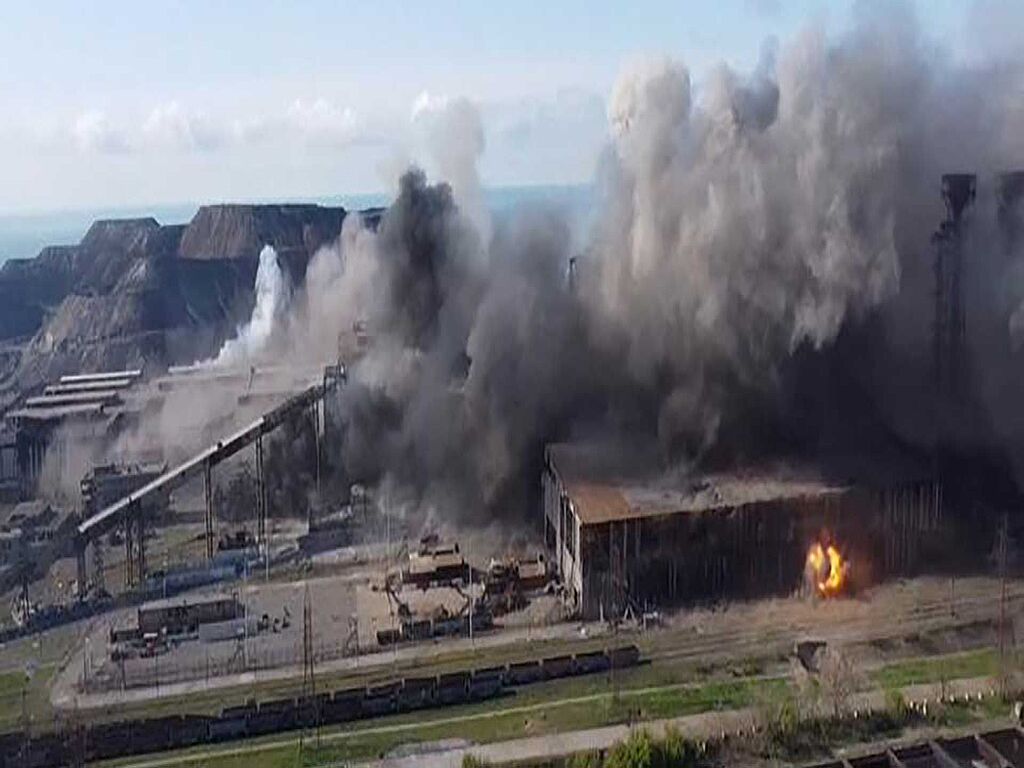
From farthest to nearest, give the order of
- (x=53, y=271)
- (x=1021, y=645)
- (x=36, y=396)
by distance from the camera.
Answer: (x=53, y=271) < (x=36, y=396) < (x=1021, y=645)

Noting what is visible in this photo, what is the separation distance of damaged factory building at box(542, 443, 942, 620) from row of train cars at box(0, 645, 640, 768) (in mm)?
4930

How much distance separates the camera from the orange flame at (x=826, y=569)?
3775cm

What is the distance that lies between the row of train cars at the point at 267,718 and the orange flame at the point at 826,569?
9.05m

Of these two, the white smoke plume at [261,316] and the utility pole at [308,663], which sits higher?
the white smoke plume at [261,316]

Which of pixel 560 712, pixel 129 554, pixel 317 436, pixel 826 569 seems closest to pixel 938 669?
pixel 826 569

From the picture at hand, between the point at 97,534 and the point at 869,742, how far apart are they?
2634cm

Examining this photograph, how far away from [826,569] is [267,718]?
Result: 1723cm

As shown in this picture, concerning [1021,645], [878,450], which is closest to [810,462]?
[878,450]

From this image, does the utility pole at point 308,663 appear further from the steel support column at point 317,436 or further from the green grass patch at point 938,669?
the green grass patch at point 938,669

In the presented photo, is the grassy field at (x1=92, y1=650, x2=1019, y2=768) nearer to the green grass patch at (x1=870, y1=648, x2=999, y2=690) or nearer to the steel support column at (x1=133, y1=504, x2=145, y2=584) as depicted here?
the green grass patch at (x1=870, y1=648, x2=999, y2=690)

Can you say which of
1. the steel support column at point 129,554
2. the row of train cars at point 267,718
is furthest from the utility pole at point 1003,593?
the steel support column at point 129,554

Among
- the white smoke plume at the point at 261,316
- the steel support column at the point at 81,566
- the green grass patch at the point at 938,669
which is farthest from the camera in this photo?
the white smoke plume at the point at 261,316

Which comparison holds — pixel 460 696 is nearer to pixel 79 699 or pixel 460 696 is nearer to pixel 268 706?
pixel 268 706

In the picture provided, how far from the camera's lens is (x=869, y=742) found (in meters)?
27.9
